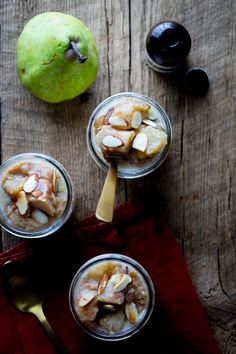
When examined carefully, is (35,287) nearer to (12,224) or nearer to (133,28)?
(12,224)

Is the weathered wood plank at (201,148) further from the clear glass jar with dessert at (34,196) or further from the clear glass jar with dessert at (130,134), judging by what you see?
the clear glass jar with dessert at (34,196)

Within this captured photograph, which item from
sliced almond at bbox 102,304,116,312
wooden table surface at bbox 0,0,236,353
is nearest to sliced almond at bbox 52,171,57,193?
wooden table surface at bbox 0,0,236,353

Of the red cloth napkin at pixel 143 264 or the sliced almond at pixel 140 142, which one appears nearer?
the sliced almond at pixel 140 142

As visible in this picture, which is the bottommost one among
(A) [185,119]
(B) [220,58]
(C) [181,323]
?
(C) [181,323]

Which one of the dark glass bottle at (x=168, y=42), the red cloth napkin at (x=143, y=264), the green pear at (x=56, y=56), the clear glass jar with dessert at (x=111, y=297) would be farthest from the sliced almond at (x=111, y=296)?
the dark glass bottle at (x=168, y=42)

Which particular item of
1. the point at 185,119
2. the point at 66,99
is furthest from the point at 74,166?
the point at 185,119

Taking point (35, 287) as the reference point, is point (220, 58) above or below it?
above

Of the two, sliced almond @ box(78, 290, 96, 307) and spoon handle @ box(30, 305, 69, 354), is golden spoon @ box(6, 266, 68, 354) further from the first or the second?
sliced almond @ box(78, 290, 96, 307)
